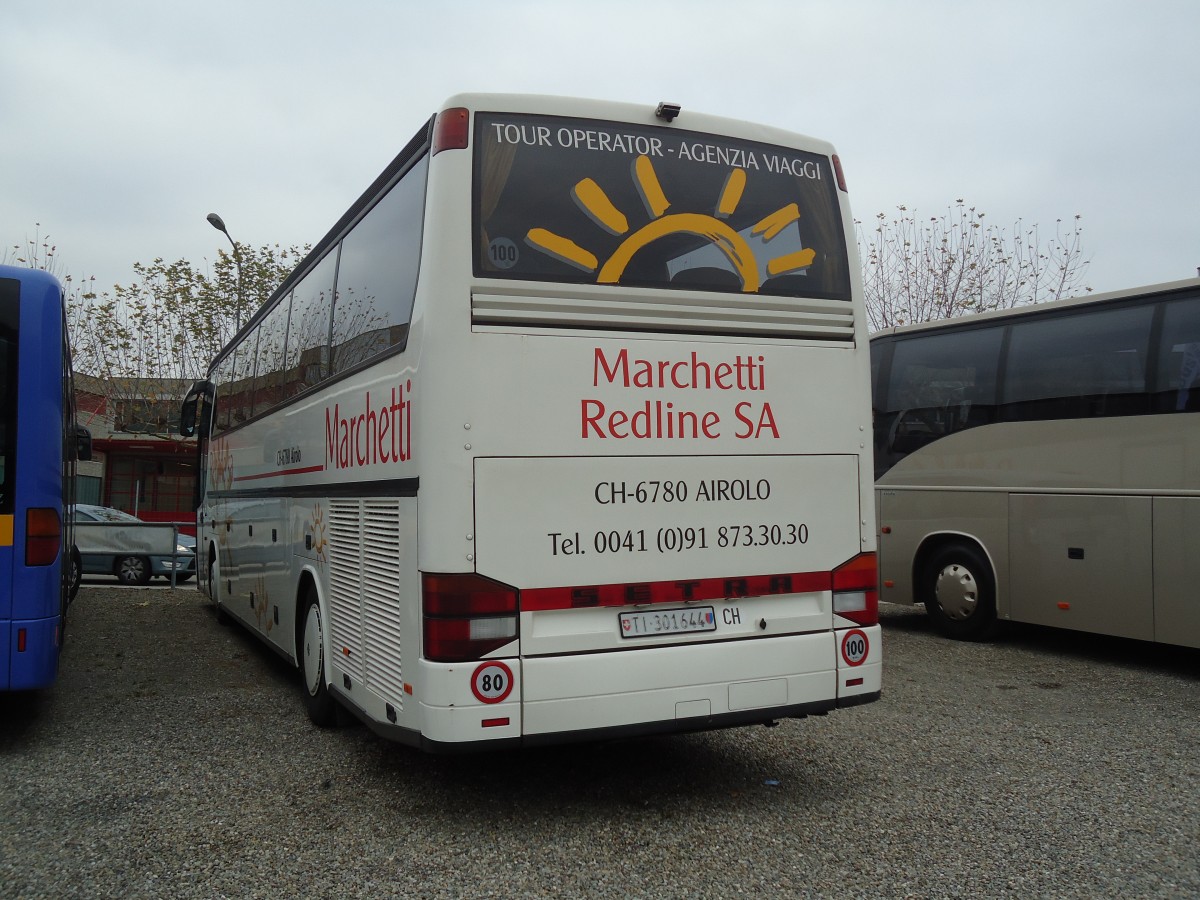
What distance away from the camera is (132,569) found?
1775 centimetres

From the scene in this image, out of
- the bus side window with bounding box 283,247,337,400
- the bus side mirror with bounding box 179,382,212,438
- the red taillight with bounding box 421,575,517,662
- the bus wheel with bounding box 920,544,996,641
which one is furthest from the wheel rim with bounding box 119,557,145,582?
the red taillight with bounding box 421,575,517,662

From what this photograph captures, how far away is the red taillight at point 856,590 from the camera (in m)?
5.32

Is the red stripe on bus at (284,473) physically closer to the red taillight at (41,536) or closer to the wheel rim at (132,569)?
the red taillight at (41,536)

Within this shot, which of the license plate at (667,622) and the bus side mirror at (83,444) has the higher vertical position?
the bus side mirror at (83,444)

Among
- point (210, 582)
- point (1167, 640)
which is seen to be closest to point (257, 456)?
point (210, 582)

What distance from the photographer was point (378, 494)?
5.28 metres

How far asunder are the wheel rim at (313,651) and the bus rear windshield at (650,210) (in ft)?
10.0

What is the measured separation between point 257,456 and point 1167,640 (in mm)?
7792

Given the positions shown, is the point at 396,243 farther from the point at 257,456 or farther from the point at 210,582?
the point at 210,582

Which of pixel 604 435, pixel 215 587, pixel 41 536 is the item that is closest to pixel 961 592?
pixel 604 435

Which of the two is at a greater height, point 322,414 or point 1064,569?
point 322,414

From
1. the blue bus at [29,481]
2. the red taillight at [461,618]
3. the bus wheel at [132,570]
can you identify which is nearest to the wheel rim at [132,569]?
the bus wheel at [132,570]

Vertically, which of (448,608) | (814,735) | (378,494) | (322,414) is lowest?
(814,735)

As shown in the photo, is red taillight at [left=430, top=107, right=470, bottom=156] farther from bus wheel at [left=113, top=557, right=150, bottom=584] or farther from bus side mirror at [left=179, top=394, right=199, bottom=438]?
bus wheel at [left=113, top=557, right=150, bottom=584]
